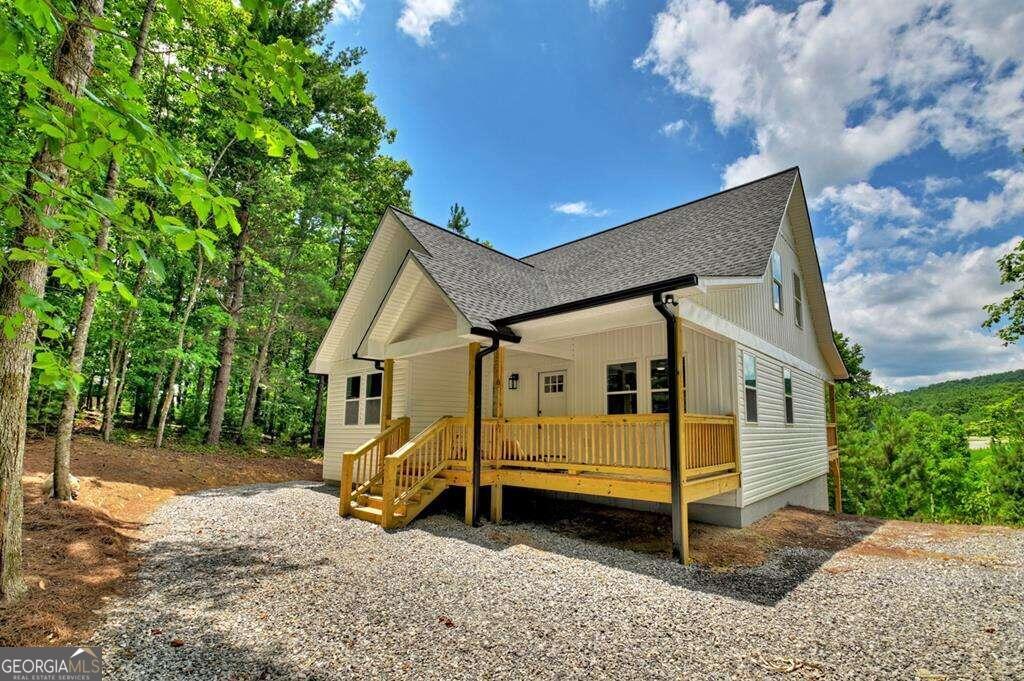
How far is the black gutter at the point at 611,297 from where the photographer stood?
21.5ft

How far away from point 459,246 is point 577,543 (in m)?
7.91

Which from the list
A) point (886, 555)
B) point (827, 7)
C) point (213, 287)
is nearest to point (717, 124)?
point (827, 7)

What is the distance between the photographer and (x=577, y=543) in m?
7.57

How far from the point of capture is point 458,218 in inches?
1222

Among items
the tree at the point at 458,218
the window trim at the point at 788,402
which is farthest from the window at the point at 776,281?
the tree at the point at 458,218

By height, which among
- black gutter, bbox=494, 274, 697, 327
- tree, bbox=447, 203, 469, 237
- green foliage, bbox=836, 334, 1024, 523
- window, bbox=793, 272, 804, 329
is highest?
tree, bbox=447, 203, 469, 237

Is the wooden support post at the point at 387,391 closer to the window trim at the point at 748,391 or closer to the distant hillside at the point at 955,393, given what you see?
the window trim at the point at 748,391

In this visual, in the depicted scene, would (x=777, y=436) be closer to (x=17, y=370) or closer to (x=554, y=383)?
(x=554, y=383)

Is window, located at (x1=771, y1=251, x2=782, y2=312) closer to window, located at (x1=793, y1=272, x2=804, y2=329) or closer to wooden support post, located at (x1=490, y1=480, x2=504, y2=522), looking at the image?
window, located at (x1=793, y1=272, x2=804, y2=329)

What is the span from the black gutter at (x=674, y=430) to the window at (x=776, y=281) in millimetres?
5931

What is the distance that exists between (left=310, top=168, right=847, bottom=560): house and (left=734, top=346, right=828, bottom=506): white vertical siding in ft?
A: 0.24

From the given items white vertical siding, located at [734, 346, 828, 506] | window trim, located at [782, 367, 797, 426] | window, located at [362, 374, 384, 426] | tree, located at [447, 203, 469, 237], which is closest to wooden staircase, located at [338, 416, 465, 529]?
window, located at [362, 374, 384, 426]

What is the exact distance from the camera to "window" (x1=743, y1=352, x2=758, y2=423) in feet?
30.9

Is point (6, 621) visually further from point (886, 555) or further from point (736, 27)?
point (736, 27)
